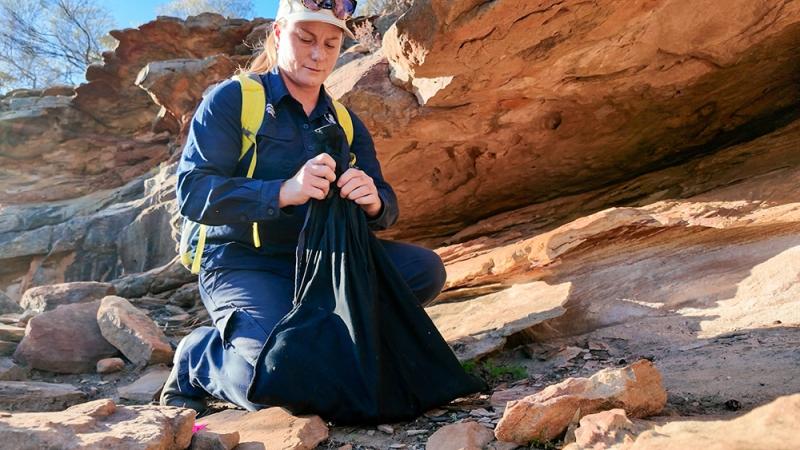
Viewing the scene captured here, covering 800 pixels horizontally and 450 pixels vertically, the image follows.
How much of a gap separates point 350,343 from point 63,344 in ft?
9.03

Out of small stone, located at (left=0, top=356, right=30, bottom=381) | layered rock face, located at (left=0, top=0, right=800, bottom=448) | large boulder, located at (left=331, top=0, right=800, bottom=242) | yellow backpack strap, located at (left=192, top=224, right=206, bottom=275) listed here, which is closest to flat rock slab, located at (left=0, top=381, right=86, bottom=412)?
layered rock face, located at (left=0, top=0, right=800, bottom=448)

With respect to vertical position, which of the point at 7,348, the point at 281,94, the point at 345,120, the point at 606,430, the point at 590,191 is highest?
the point at 281,94

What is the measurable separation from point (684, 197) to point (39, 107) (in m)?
12.9

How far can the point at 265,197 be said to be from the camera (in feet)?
7.79

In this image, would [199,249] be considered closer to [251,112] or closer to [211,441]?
[251,112]

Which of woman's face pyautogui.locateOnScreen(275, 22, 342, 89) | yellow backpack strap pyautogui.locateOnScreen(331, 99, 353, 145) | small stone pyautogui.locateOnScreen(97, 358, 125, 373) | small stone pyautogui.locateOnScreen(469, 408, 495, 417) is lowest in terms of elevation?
small stone pyautogui.locateOnScreen(469, 408, 495, 417)

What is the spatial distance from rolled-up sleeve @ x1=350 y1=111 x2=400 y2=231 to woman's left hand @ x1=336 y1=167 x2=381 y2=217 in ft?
0.62

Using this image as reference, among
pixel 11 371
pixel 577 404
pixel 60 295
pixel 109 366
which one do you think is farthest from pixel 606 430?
pixel 60 295

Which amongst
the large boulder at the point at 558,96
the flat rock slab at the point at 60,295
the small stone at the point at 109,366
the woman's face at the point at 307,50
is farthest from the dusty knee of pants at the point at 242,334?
the flat rock slab at the point at 60,295

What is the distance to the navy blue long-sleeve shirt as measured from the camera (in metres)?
2.42

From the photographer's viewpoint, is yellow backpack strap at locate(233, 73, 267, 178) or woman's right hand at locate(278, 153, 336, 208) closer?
woman's right hand at locate(278, 153, 336, 208)

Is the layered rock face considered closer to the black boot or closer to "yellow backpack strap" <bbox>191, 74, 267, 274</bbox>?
the black boot

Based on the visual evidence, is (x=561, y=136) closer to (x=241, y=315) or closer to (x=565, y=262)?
(x=565, y=262)

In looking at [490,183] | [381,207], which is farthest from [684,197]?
[381,207]
